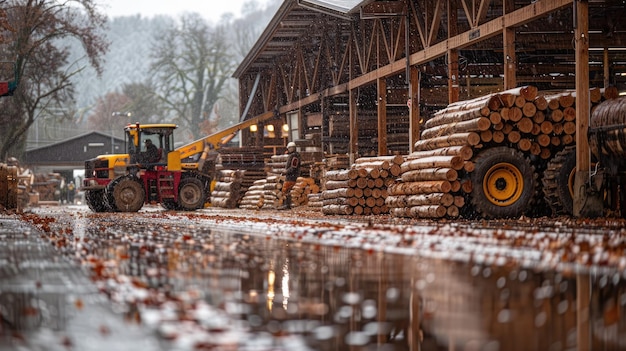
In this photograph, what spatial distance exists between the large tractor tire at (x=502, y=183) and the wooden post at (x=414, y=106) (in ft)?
25.1

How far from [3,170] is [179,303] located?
27260 millimetres

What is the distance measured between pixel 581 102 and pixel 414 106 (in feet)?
31.6

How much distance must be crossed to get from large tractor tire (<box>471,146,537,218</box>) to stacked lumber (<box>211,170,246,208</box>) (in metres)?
23.2

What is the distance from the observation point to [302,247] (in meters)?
11.8

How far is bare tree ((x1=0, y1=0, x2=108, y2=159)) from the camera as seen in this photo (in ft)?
160

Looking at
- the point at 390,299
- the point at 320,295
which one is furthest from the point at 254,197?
the point at 390,299

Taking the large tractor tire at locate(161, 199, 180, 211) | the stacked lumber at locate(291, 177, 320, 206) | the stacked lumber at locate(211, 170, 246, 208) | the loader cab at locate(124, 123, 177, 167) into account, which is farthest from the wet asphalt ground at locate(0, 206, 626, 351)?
the stacked lumber at locate(211, 170, 246, 208)

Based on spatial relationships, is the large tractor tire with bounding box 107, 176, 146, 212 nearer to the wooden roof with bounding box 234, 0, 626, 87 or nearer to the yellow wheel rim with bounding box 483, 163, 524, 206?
the wooden roof with bounding box 234, 0, 626, 87

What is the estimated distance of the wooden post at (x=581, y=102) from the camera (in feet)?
60.2

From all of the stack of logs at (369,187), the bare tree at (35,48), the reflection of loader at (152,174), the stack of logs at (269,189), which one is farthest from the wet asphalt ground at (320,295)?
the bare tree at (35,48)

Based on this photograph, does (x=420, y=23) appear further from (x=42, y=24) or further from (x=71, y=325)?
(x=42, y=24)

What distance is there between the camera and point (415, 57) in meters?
27.8

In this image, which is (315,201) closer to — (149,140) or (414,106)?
(414,106)

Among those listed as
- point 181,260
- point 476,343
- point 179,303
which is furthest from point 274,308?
point 181,260
